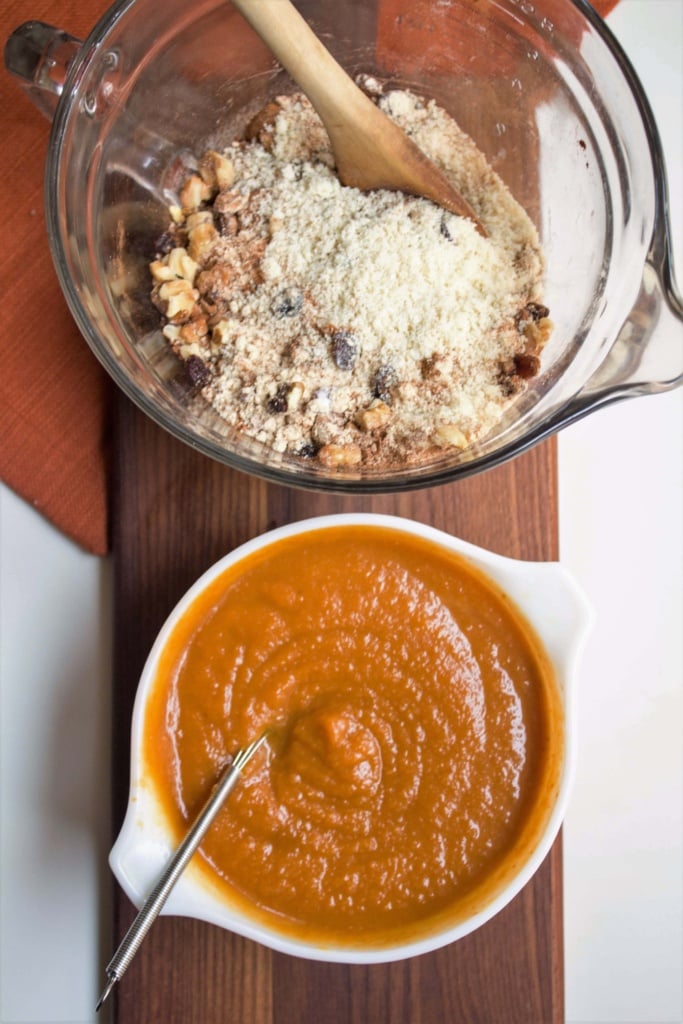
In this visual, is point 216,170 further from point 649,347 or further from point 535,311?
point 649,347

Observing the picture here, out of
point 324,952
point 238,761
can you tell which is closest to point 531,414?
point 238,761

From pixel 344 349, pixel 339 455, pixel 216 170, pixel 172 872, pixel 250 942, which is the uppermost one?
pixel 216 170

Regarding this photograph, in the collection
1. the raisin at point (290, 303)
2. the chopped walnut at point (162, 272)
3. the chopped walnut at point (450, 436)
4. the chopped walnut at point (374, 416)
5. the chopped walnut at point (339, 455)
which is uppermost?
the chopped walnut at point (162, 272)

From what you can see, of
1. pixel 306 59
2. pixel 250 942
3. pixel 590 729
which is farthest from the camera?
pixel 590 729

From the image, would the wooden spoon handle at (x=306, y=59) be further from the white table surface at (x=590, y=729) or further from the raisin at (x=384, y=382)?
the white table surface at (x=590, y=729)

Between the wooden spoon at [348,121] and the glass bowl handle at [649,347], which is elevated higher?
the wooden spoon at [348,121]

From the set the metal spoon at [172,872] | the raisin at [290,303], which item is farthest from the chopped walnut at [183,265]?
the metal spoon at [172,872]

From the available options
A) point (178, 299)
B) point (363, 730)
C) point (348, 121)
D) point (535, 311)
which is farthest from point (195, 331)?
point (363, 730)
